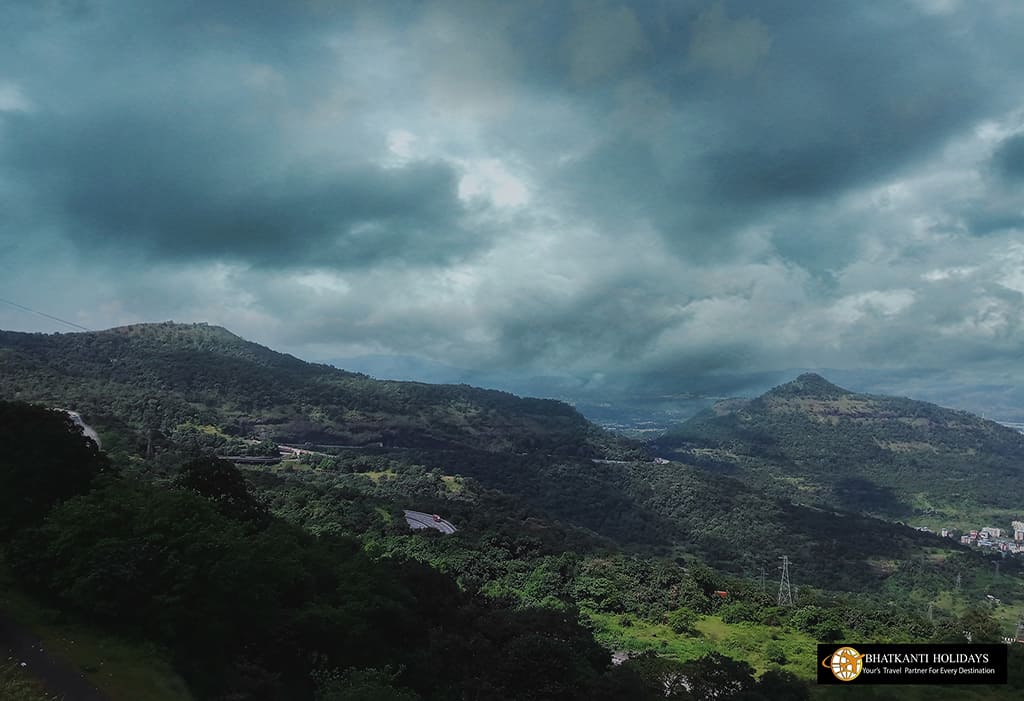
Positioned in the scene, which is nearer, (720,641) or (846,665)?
(846,665)

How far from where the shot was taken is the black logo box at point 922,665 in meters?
22.5

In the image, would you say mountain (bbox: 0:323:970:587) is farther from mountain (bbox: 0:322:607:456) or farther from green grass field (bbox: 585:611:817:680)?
green grass field (bbox: 585:611:817:680)

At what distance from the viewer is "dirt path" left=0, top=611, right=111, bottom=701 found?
1745cm

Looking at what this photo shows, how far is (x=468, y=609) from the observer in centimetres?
2805

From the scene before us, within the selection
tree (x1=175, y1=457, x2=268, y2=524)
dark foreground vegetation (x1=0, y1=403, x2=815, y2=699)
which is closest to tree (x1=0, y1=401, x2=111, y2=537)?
dark foreground vegetation (x1=0, y1=403, x2=815, y2=699)

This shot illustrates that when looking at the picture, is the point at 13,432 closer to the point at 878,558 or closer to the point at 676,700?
the point at 676,700

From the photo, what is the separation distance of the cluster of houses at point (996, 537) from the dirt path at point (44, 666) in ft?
605

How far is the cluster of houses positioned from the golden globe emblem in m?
164

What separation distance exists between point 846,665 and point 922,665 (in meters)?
2.76

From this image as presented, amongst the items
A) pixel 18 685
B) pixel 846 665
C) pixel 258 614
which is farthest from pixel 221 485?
pixel 846 665

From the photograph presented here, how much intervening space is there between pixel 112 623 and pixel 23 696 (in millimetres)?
6563

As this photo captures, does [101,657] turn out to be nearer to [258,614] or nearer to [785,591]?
[258,614]

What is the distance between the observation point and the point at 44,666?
18547mm

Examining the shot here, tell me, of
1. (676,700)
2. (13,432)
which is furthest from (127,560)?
(676,700)
